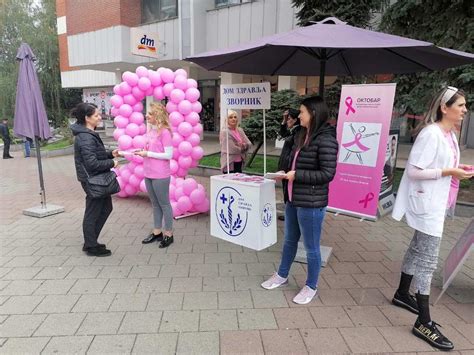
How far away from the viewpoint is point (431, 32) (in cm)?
670

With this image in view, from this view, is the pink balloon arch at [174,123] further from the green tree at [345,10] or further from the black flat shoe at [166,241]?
the green tree at [345,10]

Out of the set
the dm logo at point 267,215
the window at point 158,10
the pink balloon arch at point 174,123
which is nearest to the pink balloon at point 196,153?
the pink balloon arch at point 174,123

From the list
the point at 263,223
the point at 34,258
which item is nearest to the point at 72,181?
the point at 34,258

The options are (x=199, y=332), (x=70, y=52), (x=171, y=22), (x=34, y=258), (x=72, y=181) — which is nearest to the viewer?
(x=199, y=332)

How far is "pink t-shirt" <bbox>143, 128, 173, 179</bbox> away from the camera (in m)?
4.15

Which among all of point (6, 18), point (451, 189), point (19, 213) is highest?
point (6, 18)

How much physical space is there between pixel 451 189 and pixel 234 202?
186 cm

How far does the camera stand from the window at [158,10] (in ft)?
49.4

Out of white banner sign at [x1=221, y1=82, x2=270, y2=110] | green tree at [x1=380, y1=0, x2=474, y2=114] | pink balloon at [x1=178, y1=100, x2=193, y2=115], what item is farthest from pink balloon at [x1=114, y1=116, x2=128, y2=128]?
green tree at [x1=380, y1=0, x2=474, y2=114]

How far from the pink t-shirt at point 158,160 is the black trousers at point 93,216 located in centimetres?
59

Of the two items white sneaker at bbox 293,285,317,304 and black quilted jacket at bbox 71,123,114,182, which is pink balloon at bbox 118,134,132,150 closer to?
black quilted jacket at bbox 71,123,114,182

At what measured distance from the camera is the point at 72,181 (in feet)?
29.6

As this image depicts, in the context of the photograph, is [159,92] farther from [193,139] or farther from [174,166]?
[174,166]

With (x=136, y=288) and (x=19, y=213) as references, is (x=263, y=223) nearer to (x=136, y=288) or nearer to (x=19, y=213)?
→ (x=136, y=288)
